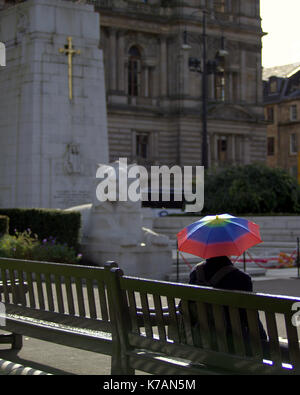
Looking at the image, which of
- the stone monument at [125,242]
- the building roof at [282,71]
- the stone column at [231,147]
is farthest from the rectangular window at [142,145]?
the stone monument at [125,242]

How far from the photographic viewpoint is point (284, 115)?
87188 mm

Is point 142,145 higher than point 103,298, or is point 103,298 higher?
point 142,145

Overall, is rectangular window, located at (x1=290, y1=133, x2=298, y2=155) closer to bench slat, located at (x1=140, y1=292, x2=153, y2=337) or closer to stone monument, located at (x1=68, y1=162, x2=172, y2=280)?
stone monument, located at (x1=68, y1=162, x2=172, y2=280)

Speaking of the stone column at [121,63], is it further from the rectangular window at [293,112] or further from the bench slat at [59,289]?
the bench slat at [59,289]

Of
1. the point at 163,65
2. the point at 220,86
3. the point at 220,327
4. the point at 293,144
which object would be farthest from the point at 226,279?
the point at 293,144

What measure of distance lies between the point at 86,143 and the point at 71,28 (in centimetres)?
329

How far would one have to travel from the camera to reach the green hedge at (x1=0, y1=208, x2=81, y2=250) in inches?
730

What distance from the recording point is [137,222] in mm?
17938

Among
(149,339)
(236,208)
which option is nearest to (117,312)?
(149,339)

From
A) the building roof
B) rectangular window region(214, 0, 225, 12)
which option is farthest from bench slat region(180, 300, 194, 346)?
the building roof

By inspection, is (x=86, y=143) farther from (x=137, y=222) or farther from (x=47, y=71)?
(x=137, y=222)

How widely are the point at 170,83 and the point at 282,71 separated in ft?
83.4

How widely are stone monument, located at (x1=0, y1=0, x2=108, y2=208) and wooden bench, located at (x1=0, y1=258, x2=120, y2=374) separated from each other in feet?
45.6

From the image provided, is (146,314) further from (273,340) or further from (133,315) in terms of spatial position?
(273,340)
